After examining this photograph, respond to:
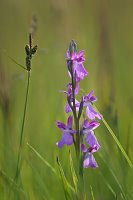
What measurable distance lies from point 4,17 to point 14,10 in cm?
55

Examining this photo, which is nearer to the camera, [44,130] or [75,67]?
[75,67]

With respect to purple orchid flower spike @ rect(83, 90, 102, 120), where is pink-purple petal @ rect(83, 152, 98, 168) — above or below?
below

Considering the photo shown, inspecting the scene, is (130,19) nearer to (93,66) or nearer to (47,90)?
(93,66)

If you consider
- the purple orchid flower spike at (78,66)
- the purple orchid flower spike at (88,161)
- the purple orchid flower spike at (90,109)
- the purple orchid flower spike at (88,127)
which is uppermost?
the purple orchid flower spike at (78,66)

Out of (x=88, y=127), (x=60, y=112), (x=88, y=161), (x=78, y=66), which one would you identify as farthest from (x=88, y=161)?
(x=60, y=112)

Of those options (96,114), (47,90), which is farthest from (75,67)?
(47,90)

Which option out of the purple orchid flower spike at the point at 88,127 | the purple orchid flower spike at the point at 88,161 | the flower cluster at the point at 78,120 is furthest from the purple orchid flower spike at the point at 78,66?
the purple orchid flower spike at the point at 88,161

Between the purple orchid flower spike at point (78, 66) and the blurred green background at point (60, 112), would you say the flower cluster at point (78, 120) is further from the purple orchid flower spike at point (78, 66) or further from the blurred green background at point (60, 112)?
the blurred green background at point (60, 112)

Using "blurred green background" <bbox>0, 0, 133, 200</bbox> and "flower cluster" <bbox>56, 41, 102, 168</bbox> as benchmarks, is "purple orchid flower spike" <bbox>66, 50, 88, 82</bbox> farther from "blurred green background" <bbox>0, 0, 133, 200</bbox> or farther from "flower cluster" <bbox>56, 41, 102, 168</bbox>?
"blurred green background" <bbox>0, 0, 133, 200</bbox>

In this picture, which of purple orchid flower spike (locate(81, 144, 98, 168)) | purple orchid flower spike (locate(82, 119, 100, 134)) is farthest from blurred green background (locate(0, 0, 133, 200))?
purple orchid flower spike (locate(82, 119, 100, 134))

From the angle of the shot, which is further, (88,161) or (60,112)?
(60,112)

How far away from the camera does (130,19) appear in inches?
333

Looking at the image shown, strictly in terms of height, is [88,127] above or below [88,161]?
above

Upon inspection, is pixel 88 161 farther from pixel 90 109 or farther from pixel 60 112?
pixel 60 112
